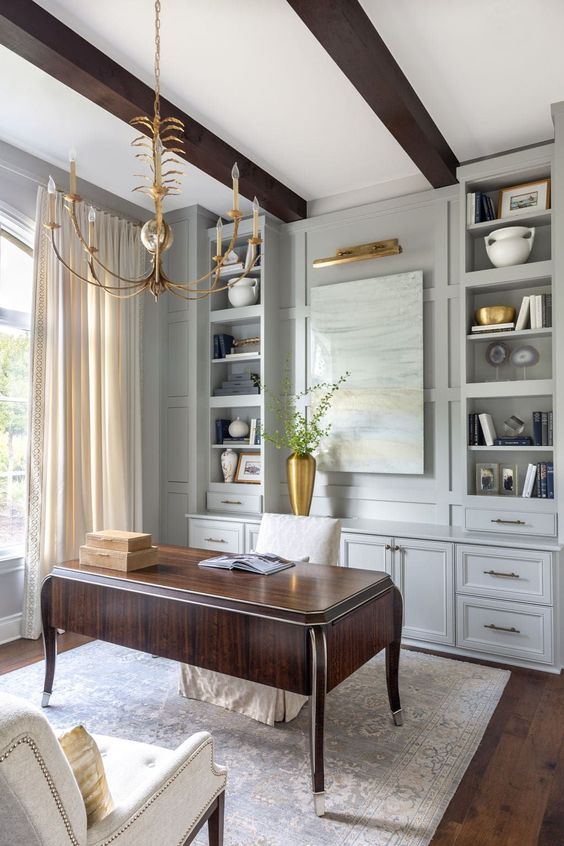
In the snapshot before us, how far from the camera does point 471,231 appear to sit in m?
3.78

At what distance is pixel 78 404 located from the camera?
13.0 feet

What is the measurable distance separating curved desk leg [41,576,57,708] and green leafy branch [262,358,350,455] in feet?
6.15

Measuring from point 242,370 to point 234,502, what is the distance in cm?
104

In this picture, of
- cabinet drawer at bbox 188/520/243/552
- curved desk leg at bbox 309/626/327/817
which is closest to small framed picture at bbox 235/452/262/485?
cabinet drawer at bbox 188/520/243/552

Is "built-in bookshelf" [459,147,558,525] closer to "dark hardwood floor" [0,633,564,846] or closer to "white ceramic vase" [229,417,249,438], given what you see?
"dark hardwood floor" [0,633,564,846]

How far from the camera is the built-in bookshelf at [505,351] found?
3.49 metres

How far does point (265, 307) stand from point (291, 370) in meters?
0.51

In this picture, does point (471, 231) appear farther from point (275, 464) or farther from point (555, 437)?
point (275, 464)

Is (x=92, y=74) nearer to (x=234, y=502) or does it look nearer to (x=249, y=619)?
(x=249, y=619)

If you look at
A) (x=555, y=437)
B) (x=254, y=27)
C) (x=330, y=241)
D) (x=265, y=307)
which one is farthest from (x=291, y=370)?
(x=254, y=27)

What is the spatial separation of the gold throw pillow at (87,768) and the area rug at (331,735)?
33.5 inches

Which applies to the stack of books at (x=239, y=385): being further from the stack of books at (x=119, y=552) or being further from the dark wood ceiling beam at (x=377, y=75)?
the stack of books at (x=119, y=552)

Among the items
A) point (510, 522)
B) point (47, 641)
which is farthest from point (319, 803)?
point (510, 522)

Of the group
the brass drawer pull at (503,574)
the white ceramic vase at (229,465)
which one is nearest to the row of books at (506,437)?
the brass drawer pull at (503,574)
